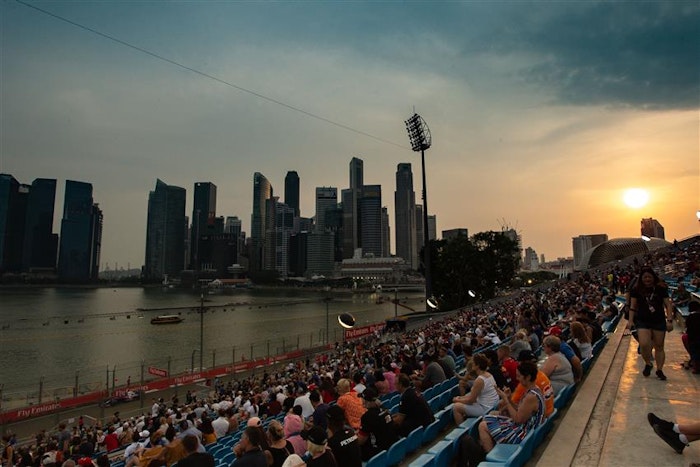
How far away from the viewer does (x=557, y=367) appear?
19.1 feet

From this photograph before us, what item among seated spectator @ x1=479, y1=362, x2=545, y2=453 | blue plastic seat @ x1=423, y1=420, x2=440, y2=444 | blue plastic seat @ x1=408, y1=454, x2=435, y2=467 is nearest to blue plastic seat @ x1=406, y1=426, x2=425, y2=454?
blue plastic seat @ x1=423, y1=420, x2=440, y2=444

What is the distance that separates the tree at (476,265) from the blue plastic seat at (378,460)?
2309 inches

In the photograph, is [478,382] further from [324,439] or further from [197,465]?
[197,465]

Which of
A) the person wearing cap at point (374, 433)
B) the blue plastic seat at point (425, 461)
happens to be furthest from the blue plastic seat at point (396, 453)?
the blue plastic seat at point (425, 461)

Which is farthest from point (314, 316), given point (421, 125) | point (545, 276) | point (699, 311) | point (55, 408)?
point (545, 276)

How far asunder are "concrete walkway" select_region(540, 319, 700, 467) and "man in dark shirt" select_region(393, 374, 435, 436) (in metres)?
1.52

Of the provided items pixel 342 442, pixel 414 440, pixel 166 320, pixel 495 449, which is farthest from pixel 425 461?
pixel 166 320

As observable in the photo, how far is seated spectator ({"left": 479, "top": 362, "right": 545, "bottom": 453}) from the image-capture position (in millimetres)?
4469

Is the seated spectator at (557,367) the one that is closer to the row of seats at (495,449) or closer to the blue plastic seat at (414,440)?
the row of seats at (495,449)

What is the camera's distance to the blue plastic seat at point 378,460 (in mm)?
4617

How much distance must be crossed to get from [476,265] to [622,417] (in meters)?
58.4

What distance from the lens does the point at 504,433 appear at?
4.59 meters

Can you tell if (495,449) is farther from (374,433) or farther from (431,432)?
(431,432)

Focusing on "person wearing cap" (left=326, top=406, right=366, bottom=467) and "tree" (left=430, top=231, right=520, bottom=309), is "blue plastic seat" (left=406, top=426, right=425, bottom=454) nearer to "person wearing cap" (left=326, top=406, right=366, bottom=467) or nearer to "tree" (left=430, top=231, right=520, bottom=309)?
"person wearing cap" (left=326, top=406, right=366, bottom=467)
